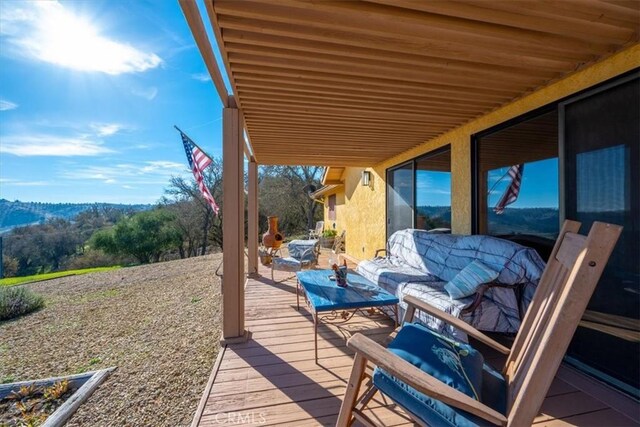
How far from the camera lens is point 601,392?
6.51ft

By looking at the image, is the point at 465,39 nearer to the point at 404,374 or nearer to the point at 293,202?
the point at 404,374

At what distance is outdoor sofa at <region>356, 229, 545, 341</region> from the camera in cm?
236

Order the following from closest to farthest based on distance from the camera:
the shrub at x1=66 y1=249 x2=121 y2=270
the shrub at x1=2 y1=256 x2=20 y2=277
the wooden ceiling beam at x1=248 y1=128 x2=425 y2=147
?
Answer: the wooden ceiling beam at x1=248 y1=128 x2=425 y2=147
the shrub at x1=2 y1=256 x2=20 y2=277
the shrub at x1=66 y1=249 x2=121 y2=270

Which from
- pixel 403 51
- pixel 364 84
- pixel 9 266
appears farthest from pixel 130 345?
pixel 9 266

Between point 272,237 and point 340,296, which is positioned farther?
point 272,237

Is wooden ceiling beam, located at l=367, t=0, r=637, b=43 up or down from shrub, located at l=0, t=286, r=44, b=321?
up

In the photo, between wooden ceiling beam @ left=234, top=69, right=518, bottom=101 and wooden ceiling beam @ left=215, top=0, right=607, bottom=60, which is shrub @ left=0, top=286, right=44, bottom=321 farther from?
wooden ceiling beam @ left=215, top=0, right=607, bottom=60

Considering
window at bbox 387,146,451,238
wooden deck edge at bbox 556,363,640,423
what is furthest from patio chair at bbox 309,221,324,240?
wooden deck edge at bbox 556,363,640,423

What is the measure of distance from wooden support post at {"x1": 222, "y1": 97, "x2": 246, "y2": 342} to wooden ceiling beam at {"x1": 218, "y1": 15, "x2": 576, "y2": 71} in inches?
48.1

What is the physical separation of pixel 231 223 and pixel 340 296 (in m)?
1.38

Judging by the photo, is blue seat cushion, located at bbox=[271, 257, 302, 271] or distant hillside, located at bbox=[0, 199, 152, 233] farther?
distant hillside, located at bbox=[0, 199, 152, 233]

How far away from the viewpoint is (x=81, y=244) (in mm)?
19172

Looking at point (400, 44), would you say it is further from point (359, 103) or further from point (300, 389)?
point (300, 389)

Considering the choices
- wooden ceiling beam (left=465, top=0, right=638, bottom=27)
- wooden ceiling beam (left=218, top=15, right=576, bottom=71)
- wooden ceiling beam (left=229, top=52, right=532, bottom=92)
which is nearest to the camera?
wooden ceiling beam (left=465, top=0, right=638, bottom=27)
